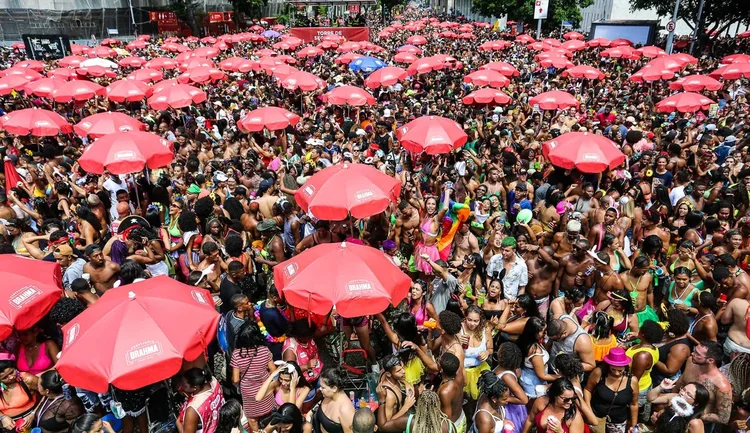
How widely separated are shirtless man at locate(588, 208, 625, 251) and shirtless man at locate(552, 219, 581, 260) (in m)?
0.46

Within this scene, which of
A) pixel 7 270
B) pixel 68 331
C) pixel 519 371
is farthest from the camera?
pixel 7 270

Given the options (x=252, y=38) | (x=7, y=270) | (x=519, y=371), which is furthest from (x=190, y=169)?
(x=252, y=38)

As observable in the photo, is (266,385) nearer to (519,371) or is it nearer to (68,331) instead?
(68,331)

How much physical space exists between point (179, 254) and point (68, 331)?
2875 millimetres

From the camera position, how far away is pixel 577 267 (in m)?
5.57

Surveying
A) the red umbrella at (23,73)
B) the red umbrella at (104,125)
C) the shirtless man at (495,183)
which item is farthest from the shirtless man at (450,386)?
the red umbrella at (23,73)

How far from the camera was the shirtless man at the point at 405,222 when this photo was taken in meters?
6.89

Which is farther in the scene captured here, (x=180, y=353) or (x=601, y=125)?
(x=601, y=125)

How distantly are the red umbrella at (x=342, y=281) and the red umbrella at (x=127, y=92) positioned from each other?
10474 mm

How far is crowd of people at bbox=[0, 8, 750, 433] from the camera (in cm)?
387

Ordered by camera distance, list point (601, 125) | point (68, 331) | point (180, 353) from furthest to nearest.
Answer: point (601, 125) < point (68, 331) < point (180, 353)

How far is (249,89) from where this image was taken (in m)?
17.0

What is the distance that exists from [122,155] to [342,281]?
16.7ft

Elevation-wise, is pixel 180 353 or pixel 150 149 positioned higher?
pixel 150 149
